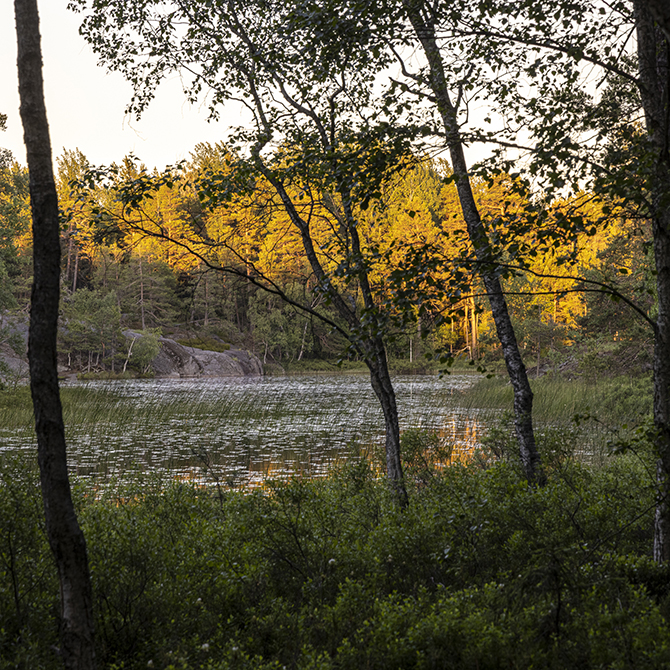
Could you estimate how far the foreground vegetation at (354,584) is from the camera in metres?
2.66

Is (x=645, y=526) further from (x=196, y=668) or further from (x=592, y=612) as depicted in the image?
(x=196, y=668)

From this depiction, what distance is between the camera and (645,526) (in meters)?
4.81

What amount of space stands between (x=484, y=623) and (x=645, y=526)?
2831 millimetres

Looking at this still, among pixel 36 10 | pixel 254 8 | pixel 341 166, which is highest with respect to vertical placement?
pixel 254 8

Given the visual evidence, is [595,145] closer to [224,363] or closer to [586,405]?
[586,405]

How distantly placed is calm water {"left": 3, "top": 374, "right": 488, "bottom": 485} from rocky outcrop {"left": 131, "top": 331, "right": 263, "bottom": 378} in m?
14.7

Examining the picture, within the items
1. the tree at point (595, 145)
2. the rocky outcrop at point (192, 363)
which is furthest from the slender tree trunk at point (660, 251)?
the rocky outcrop at point (192, 363)

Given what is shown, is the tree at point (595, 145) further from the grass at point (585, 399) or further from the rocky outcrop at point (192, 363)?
the rocky outcrop at point (192, 363)

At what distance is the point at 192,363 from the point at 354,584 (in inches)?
1388

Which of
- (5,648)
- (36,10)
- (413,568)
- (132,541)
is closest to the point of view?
(36,10)

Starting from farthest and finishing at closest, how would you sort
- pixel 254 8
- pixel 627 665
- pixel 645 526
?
pixel 254 8
pixel 645 526
pixel 627 665

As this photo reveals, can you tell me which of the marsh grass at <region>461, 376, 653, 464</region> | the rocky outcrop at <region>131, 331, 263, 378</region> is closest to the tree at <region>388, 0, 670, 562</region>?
the marsh grass at <region>461, 376, 653, 464</region>

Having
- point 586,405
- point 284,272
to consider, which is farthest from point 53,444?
point 586,405

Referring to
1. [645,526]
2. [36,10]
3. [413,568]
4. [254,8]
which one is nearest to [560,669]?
[413,568]
